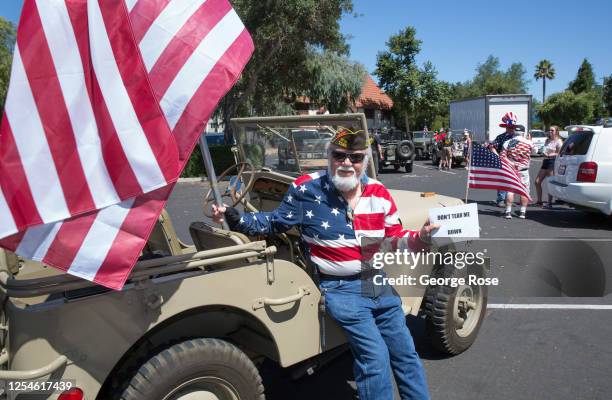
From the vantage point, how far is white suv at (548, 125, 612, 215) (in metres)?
7.61

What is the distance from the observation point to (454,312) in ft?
11.7

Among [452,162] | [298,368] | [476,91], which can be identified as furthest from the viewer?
[476,91]

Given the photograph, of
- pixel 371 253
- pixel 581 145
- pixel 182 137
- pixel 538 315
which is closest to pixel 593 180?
pixel 581 145

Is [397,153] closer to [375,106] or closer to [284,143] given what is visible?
[284,143]

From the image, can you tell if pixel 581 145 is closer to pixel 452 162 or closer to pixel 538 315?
pixel 538 315

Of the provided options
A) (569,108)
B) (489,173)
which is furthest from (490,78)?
(489,173)

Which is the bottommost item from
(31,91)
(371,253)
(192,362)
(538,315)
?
(538,315)

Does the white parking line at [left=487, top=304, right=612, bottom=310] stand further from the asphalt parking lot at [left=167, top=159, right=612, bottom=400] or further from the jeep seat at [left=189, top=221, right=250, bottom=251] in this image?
the jeep seat at [left=189, top=221, right=250, bottom=251]

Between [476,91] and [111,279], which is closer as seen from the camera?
[111,279]

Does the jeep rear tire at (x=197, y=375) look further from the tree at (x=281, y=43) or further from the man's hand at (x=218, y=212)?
the tree at (x=281, y=43)

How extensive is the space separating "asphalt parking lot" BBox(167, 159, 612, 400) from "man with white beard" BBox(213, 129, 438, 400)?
1.80 ft

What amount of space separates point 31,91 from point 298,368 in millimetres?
1935

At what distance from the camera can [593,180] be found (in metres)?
7.71

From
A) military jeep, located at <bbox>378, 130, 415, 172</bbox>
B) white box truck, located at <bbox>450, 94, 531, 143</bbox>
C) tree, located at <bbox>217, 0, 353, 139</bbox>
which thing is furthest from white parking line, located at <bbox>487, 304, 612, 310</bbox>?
white box truck, located at <bbox>450, 94, 531, 143</bbox>
